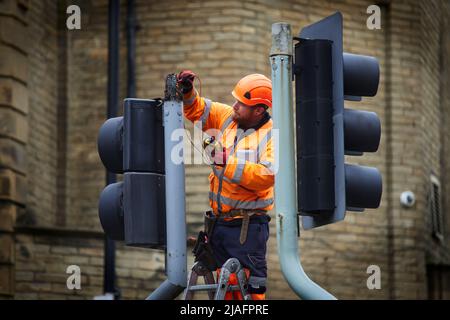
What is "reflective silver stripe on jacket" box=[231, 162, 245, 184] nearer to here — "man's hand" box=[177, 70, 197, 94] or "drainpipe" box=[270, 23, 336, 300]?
"man's hand" box=[177, 70, 197, 94]

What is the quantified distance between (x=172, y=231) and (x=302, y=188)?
32.4 inches

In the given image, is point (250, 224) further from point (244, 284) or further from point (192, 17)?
point (192, 17)

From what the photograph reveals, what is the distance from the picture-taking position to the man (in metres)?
10.2

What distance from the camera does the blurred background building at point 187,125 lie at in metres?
17.2

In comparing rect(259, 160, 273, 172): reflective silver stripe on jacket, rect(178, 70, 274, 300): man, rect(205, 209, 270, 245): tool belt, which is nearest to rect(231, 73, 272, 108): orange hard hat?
rect(178, 70, 274, 300): man

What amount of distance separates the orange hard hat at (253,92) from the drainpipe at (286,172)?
1.72 meters

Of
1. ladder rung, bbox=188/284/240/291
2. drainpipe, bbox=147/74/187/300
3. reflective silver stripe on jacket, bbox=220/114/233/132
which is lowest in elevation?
ladder rung, bbox=188/284/240/291

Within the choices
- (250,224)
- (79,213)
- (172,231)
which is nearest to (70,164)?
(79,213)

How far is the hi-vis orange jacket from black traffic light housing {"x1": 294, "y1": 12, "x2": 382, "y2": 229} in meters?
1.16

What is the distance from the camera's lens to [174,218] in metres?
8.82

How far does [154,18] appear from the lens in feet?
59.8

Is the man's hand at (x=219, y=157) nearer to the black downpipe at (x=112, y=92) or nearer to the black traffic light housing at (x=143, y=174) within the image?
the black traffic light housing at (x=143, y=174)

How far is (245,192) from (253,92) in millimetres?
713

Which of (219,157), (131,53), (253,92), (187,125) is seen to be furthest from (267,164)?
(131,53)
